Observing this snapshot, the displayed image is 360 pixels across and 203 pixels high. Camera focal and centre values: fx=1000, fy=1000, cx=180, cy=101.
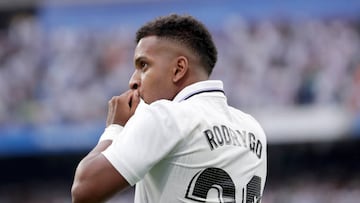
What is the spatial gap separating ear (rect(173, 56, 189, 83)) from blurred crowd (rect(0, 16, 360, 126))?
14.6 meters

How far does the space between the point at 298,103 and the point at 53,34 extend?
5.46 m

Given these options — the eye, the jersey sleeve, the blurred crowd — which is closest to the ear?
the eye

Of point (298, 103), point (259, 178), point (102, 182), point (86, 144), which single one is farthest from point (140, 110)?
point (86, 144)

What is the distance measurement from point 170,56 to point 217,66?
15.5m

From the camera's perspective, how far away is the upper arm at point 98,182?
12.7 feet

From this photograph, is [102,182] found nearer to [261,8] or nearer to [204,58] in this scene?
[204,58]

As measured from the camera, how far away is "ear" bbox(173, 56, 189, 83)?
420 cm

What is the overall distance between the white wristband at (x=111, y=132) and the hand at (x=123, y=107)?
29 mm

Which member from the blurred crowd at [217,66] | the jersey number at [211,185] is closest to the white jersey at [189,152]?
the jersey number at [211,185]

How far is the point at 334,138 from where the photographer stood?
19188 mm

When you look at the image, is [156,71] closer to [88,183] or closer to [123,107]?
[123,107]

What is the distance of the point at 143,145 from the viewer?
12.7 ft

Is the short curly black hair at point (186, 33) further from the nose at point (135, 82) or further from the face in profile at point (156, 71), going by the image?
the nose at point (135, 82)

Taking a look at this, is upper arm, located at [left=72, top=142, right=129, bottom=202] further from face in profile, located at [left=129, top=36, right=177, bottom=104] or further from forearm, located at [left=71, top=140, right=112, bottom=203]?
face in profile, located at [left=129, top=36, right=177, bottom=104]
